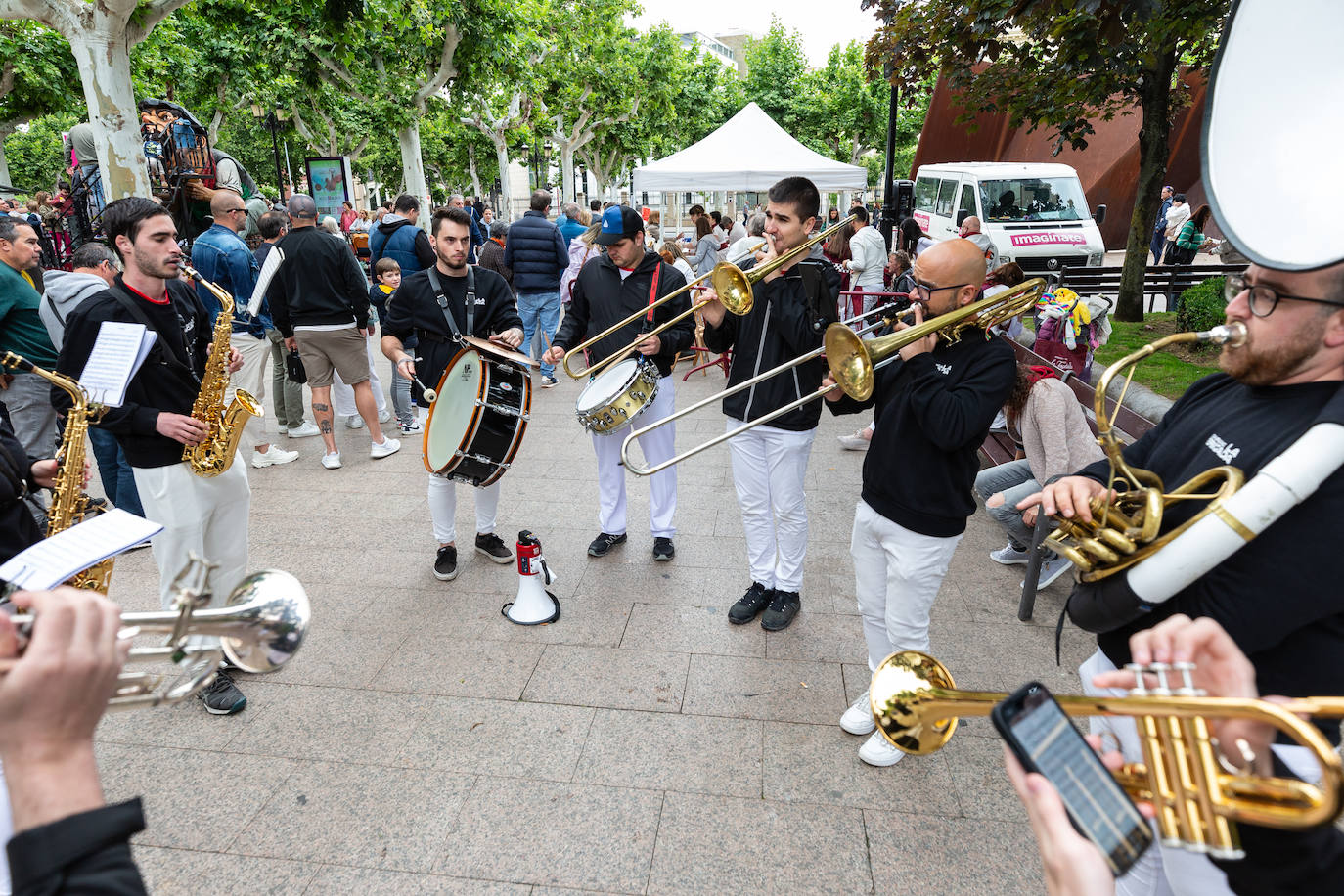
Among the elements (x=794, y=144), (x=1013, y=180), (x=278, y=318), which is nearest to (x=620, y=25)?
(x=794, y=144)

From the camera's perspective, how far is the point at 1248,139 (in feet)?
5.41

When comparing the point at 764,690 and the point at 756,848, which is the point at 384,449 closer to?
the point at 764,690

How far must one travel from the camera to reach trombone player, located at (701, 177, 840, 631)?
151 inches

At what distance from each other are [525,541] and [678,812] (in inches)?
71.2

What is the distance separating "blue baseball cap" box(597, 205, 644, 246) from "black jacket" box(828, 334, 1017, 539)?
7.04ft

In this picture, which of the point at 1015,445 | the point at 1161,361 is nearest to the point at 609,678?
the point at 1015,445

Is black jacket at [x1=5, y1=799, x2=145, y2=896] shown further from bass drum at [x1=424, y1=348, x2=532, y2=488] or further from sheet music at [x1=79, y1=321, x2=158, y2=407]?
bass drum at [x1=424, y1=348, x2=532, y2=488]

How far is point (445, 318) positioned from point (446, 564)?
156 cm

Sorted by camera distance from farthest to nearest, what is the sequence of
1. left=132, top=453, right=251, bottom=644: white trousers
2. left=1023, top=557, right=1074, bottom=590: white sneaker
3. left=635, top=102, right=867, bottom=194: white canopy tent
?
1. left=635, top=102, right=867, bottom=194: white canopy tent
2. left=1023, top=557, right=1074, bottom=590: white sneaker
3. left=132, top=453, right=251, bottom=644: white trousers

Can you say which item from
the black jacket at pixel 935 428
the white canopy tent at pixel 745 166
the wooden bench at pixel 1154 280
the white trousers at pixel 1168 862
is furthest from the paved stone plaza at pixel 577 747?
the white canopy tent at pixel 745 166

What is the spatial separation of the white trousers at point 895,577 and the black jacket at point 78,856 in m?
2.67

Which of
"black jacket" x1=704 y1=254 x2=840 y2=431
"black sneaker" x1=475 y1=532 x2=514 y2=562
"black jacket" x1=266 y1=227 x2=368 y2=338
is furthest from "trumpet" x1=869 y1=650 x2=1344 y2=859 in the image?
"black jacket" x1=266 y1=227 x2=368 y2=338

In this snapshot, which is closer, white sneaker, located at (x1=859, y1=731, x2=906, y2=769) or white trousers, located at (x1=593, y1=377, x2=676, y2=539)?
white sneaker, located at (x1=859, y1=731, x2=906, y2=769)

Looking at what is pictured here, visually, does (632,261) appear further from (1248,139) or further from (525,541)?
(1248,139)
